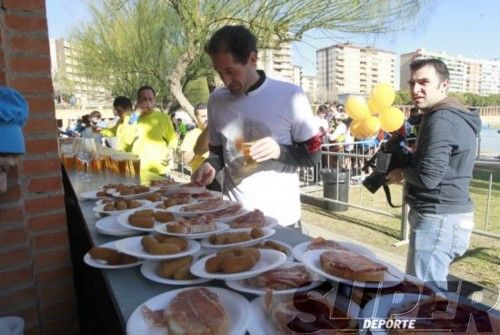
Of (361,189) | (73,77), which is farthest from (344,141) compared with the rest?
(73,77)

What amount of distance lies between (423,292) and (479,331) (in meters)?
Answer: 0.18

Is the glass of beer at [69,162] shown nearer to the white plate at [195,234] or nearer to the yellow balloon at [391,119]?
the white plate at [195,234]

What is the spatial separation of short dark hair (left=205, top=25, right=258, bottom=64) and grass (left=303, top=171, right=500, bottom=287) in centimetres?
285

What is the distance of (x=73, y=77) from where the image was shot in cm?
2706

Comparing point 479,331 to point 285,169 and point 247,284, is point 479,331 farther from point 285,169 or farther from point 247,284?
point 285,169

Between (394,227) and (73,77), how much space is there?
26093 millimetres

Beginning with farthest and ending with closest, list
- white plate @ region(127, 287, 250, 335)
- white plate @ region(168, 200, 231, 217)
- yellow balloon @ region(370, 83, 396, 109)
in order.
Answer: yellow balloon @ region(370, 83, 396, 109)
white plate @ region(168, 200, 231, 217)
white plate @ region(127, 287, 250, 335)

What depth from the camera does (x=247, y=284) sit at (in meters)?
1.13

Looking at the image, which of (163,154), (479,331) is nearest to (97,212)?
(479,331)

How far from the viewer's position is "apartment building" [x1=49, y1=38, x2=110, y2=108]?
21453 mm

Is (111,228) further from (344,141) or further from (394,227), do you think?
(344,141)

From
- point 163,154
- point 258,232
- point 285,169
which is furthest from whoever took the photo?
point 163,154

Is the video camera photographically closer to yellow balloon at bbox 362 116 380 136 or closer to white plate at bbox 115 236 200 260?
white plate at bbox 115 236 200 260

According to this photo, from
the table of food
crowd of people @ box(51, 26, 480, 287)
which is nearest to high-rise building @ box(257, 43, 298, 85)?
crowd of people @ box(51, 26, 480, 287)
